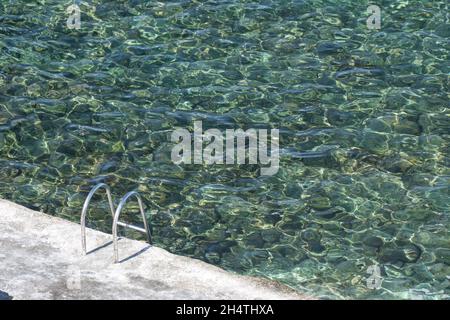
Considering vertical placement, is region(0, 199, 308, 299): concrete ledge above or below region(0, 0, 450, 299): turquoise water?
below

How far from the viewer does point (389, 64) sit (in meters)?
11.4

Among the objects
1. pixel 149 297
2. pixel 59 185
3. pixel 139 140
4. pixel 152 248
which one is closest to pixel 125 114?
pixel 139 140

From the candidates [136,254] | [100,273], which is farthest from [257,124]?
[100,273]

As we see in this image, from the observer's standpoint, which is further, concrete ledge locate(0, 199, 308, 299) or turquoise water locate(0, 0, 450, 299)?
turquoise water locate(0, 0, 450, 299)

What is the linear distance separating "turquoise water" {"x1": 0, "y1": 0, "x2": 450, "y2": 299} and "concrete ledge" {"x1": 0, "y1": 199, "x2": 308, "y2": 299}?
799 millimetres

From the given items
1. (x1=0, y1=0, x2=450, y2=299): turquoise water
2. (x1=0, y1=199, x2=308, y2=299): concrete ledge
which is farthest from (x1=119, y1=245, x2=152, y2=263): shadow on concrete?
(x1=0, y1=0, x2=450, y2=299): turquoise water

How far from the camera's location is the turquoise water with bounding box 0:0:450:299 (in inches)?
327

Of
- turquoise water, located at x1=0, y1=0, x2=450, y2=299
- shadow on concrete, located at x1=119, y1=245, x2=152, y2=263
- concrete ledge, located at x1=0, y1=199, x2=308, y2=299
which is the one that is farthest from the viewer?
turquoise water, located at x1=0, y1=0, x2=450, y2=299

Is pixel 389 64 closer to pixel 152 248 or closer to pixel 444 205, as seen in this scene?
pixel 444 205

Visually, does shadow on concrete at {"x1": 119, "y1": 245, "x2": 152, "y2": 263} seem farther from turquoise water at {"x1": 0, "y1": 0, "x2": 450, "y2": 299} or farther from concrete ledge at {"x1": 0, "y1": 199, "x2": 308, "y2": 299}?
turquoise water at {"x1": 0, "y1": 0, "x2": 450, "y2": 299}

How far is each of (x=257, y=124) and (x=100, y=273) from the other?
3.53 m

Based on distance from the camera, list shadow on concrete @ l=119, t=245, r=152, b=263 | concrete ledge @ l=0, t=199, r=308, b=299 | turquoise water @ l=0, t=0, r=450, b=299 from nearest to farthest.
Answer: concrete ledge @ l=0, t=199, r=308, b=299, shadow on concrete @ l=119, t=245, r=152, b=263, turquoise water @ l=0, t=0, r=450, b=299

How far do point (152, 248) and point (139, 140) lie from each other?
2.59 meters
